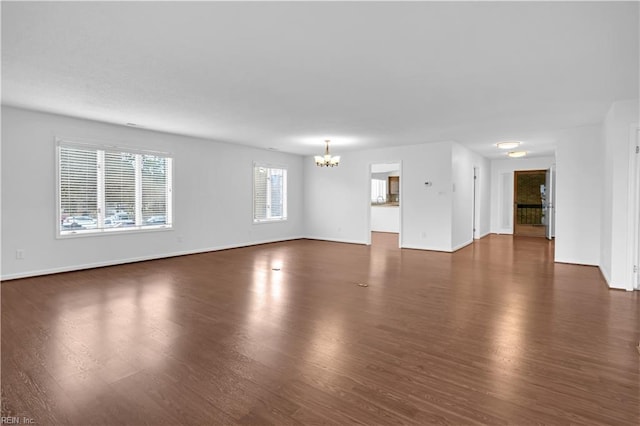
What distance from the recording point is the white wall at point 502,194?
36.2ft

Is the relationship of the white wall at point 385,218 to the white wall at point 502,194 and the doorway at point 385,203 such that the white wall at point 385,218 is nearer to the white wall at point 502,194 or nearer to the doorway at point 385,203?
the doorway at point 385,203

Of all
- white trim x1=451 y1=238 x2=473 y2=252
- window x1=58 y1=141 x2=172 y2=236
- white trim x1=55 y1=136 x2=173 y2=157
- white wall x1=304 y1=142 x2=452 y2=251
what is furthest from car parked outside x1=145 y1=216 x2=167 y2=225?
white trim x1=451 y1=238 x2=473 y2=252

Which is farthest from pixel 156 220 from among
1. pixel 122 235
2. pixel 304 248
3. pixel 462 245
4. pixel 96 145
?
pixel 462 245

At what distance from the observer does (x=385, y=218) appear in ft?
39.3

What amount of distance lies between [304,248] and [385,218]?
4.65 metres

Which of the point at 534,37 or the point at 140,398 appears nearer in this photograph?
the point at 140,398

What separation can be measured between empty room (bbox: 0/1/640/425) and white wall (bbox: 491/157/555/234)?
323 centimetres

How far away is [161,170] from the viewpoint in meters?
6.79

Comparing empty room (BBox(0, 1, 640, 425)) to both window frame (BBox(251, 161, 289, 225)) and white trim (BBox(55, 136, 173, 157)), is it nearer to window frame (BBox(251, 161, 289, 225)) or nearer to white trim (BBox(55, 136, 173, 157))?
white trim (BBox(55, 136, 173, 157))

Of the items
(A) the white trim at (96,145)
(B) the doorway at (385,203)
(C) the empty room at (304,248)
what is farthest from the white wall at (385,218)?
(A) the white trim at (96,145)

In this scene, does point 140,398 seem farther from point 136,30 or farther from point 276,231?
point 276,231

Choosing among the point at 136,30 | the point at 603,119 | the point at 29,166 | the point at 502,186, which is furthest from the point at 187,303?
the point at 502,186

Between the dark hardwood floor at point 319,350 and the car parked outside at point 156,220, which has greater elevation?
the car parked outside at point 156,220

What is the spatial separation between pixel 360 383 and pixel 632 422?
4.80ft
